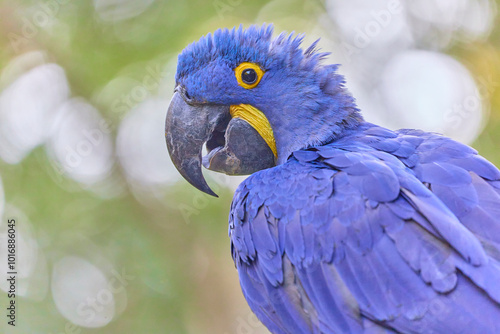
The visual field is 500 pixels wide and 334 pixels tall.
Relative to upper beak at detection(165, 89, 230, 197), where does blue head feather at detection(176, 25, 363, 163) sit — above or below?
above

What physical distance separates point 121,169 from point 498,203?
4227 mm

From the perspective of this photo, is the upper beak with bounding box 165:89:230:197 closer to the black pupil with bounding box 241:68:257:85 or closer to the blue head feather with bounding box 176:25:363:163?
the blue head feather with bounding box 176:25:363:163

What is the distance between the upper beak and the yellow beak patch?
0.07 m

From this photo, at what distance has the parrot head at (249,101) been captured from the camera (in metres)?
2.80

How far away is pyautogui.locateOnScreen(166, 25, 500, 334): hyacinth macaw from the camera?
1.94 m

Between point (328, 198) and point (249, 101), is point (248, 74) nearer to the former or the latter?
point (249, 101)

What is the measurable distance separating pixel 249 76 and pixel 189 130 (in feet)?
1.56

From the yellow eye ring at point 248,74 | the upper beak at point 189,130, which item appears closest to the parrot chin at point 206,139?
the upper beak at point 189,130

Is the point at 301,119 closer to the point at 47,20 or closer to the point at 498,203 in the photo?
the point at 498,203

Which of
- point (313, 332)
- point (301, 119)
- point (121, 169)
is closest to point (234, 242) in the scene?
point (313, 332)

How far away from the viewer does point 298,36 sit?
2.96 metres

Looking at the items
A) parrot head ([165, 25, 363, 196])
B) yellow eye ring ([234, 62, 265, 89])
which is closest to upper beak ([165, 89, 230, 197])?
parrot head ([165, 25, 363, 196])

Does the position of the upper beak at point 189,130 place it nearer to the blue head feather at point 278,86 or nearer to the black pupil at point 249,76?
the blue head feather at point 278,86

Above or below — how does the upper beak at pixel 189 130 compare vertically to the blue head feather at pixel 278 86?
below
